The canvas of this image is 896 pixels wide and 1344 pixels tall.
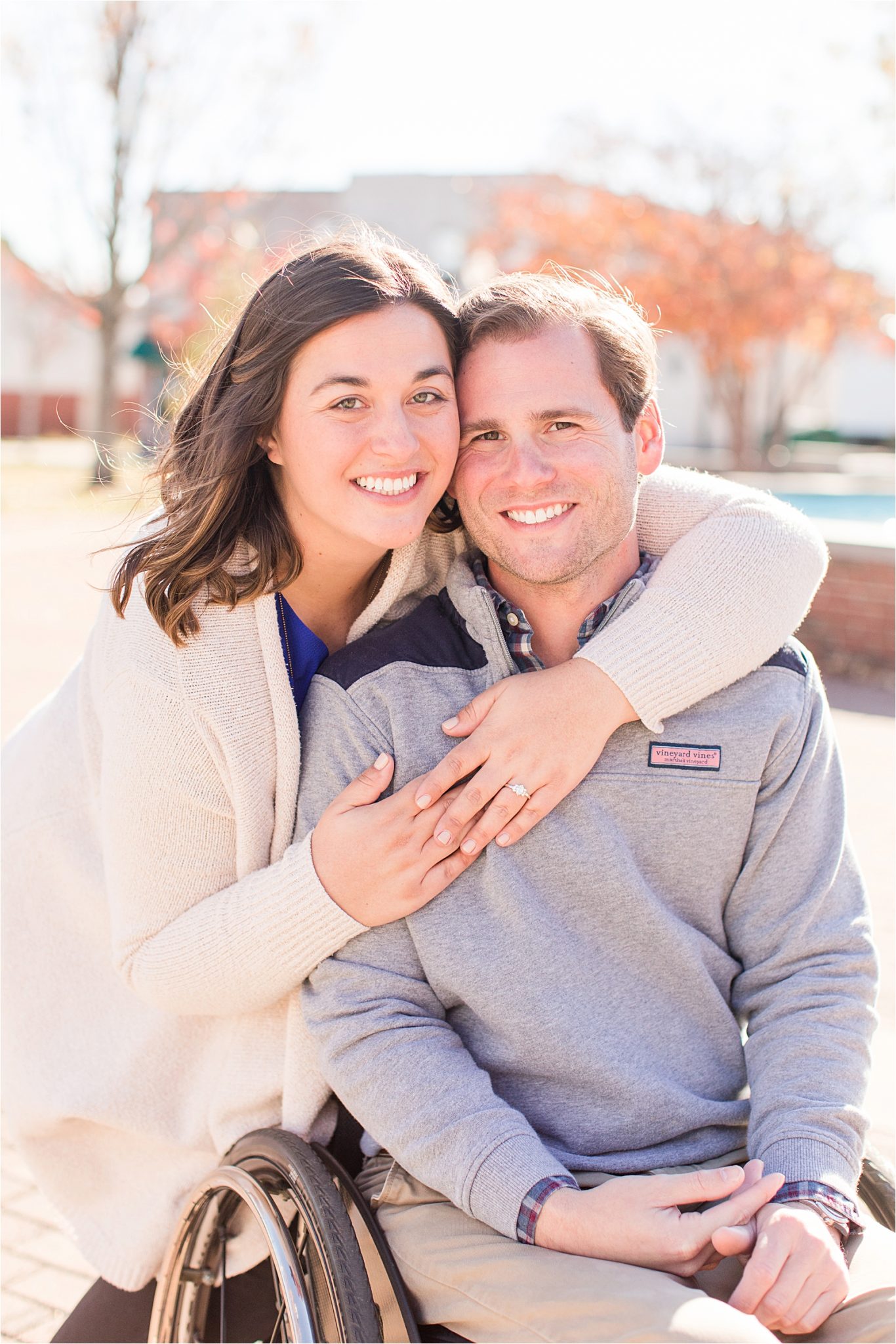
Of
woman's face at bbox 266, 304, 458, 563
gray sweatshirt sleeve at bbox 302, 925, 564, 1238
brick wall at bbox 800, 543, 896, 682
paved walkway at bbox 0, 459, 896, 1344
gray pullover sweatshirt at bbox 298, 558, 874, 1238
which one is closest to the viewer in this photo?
gray sweatshirt sleeve at bbox 302, 925, 564, 1238

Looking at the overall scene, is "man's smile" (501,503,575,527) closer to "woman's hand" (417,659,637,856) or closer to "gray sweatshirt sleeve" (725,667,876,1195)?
"woman's hand" (417,659,637,856)

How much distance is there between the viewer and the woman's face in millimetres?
2156

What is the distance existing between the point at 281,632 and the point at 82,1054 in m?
0.94

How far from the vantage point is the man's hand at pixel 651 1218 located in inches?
67.2

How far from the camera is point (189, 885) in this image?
209 centimetres

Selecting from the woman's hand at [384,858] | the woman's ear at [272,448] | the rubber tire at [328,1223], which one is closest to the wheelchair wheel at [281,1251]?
the rubber tire at [328,1223]

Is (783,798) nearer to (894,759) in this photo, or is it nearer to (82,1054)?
(82,1054)

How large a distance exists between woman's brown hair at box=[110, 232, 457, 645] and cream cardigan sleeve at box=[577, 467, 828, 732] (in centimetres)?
57

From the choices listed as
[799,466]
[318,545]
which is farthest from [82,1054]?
[799,466]

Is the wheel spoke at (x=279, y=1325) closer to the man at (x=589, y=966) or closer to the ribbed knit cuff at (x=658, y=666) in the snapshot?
the man at (x=589, y=966)

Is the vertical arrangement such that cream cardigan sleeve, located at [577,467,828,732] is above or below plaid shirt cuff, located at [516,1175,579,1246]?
above

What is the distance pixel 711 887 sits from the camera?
7.00 ft

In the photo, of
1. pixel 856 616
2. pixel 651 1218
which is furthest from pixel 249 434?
pixel 856 616

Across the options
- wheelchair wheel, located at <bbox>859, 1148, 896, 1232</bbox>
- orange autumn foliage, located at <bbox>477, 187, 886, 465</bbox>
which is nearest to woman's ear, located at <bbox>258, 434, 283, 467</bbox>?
wheelchair wheel, located at <bbox>859, 1148, 896, 1232</bbox>
